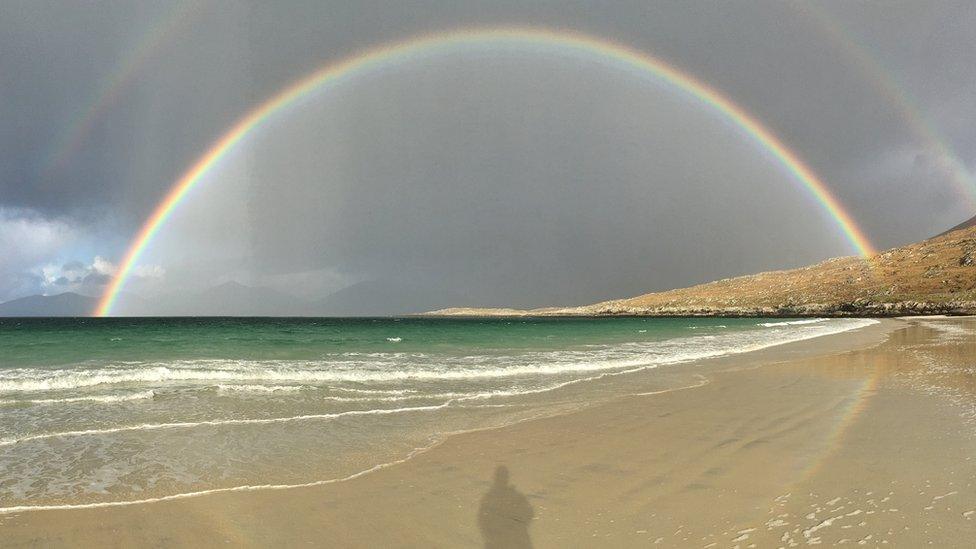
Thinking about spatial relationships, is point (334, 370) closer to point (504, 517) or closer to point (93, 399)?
point (93, 399)

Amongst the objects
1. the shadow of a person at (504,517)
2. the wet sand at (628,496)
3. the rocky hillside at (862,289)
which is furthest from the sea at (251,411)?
the rocky hillside at (862,289)

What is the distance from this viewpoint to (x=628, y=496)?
18.3 feet

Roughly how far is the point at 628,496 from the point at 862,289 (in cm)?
10740

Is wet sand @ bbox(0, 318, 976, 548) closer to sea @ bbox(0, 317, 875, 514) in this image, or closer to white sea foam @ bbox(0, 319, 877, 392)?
sea @ bbox(0, 317, 875, 514)

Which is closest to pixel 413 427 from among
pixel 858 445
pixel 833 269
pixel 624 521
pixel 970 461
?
pixel 624 521

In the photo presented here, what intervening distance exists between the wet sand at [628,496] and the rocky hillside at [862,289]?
77.9 meters

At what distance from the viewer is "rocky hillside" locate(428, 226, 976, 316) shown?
73188mm

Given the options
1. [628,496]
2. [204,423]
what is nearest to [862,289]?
[628,496]

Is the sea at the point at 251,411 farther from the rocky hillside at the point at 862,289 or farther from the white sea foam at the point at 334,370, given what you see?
the rocky hillside at the point at 862,289

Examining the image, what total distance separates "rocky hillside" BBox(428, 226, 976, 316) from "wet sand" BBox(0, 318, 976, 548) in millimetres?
77922

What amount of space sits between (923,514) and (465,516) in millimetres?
4248

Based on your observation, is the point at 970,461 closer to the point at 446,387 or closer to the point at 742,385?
the point at 742,385

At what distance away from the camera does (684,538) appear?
4.42 m

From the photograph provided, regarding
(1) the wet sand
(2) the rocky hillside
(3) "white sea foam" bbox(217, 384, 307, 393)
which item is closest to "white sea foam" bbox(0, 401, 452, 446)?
(1) the wet sand
